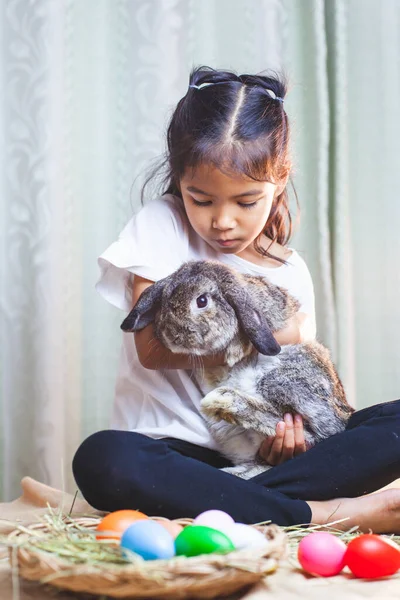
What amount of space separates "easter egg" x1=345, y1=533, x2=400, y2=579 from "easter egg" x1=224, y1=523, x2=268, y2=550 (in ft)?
0.58

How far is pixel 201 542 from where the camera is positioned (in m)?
1.26

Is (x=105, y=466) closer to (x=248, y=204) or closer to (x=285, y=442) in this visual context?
(x=285, y=442)

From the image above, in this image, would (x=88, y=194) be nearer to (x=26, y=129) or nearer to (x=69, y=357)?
(x=26, y=129)

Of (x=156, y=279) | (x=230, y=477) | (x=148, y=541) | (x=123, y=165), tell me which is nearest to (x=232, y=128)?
(x=156, y=279)

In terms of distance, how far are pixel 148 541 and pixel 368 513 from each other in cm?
73

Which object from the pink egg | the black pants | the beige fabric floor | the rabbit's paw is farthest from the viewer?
the rabbit's paw

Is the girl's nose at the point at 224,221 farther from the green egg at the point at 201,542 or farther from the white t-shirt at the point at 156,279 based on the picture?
the green egg at the point at 201,542

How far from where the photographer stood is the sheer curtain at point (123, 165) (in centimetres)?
270

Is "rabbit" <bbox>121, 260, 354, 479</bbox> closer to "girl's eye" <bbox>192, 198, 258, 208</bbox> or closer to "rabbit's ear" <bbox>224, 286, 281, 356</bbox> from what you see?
"rabbit's ear" <bbox>224, 286, 281, 356</bbox>

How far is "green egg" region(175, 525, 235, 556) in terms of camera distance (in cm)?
125

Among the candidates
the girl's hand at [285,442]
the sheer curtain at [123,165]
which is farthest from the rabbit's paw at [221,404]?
the sheer curtain at [123,165]

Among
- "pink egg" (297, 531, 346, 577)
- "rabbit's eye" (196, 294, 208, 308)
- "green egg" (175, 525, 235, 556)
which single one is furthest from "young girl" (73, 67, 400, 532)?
"green egg" (175, 525, 235, 556)

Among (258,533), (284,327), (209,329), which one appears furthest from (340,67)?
(258,533)

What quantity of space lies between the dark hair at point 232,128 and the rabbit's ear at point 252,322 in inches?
13.5
